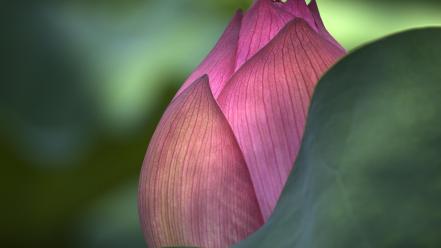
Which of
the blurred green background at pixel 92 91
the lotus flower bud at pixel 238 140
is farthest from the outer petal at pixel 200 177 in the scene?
the blurred green background at pixel 92 91

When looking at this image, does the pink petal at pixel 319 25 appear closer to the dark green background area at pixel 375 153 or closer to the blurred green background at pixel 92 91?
the dark green background area at pixel 375 153

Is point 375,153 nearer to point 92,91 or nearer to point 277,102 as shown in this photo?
point 277,102

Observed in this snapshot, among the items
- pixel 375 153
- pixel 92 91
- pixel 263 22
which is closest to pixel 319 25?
pixel 263 22

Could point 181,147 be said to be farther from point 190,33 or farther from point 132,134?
point 190,33

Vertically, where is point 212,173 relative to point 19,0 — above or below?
below

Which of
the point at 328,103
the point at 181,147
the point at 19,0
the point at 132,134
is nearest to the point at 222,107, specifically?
the point at 181,147

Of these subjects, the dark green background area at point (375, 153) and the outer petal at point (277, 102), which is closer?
the dark green background area at point (375, 153)
